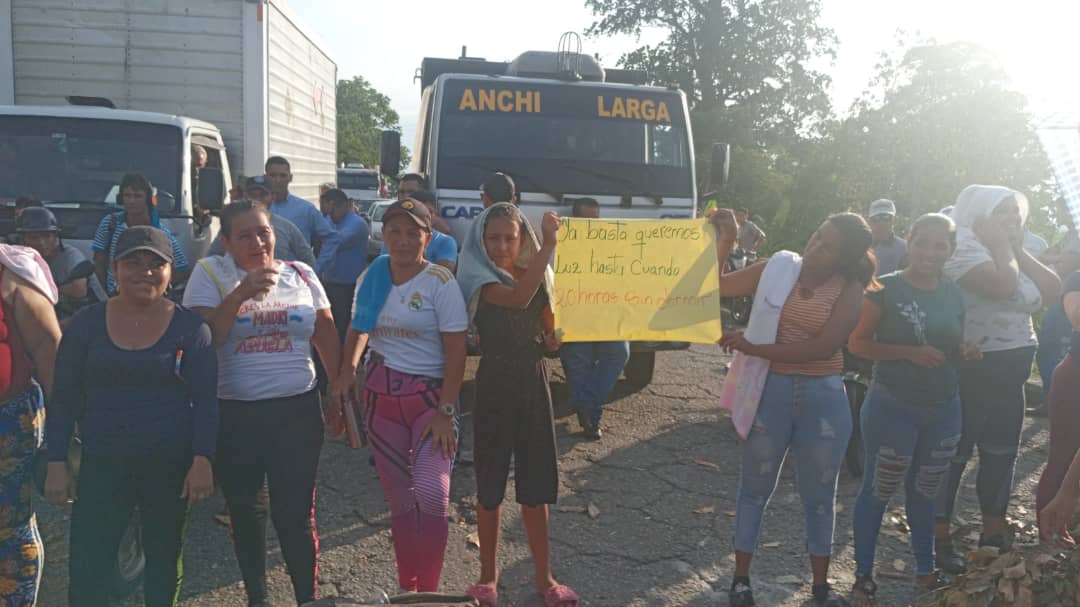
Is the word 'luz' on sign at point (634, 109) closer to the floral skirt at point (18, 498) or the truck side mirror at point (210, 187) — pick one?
the truck side mirror at point (210, 187)

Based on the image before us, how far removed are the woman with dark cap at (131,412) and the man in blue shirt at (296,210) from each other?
127 inches

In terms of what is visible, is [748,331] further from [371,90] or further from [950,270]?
[371,90]

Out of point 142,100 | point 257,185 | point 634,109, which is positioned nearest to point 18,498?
point 257,185

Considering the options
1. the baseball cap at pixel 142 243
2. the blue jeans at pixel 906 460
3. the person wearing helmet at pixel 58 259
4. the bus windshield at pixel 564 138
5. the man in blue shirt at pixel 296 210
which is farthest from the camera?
the bus windshield at pixel 564 138

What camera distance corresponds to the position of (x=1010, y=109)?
59.1ft

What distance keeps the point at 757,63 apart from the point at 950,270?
31559 millimetres

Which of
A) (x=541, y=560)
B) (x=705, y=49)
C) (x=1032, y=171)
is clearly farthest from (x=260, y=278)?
(x=705, y=49)

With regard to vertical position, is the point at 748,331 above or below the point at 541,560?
above

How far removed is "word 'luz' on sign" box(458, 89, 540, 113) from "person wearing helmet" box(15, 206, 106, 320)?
3431mm

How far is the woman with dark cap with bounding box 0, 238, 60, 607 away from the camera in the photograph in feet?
9.70

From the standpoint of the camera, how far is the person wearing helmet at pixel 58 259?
480 centimetres

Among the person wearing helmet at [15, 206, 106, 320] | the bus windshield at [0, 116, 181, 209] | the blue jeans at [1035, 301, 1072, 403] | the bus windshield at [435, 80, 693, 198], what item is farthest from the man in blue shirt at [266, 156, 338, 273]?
the blue jeans at [1035, 301, 1072, 403]

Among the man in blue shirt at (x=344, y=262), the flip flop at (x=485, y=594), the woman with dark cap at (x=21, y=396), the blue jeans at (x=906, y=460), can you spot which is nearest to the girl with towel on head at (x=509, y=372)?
the flip flop at (x=485, y=594)

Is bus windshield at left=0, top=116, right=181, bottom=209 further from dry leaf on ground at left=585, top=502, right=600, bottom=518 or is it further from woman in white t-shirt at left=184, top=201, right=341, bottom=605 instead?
dry leaf on ground at left=585, top=502, right=600, bottom=518
